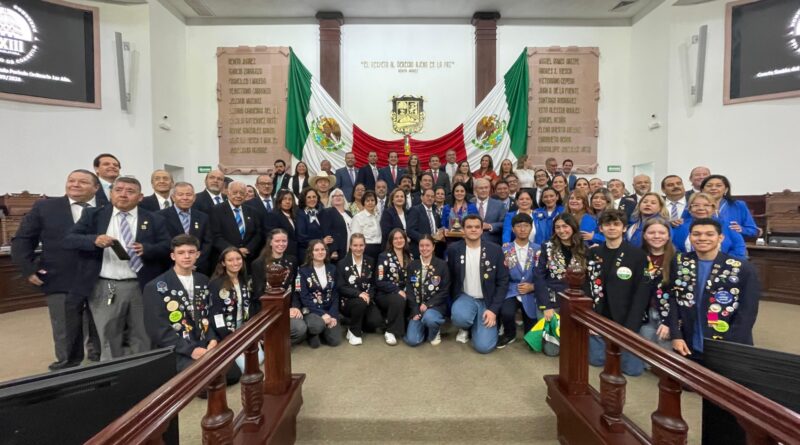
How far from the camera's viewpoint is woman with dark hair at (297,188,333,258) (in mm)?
3777

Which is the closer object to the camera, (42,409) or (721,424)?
(42,409)

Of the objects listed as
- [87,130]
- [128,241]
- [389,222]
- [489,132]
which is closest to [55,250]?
[128,241]

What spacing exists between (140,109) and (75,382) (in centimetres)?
674

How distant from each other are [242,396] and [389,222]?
253 cm

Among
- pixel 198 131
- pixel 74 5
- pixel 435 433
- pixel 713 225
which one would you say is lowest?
pixel 435 433

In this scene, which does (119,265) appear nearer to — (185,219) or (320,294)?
(185,219)

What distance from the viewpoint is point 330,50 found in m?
7.34

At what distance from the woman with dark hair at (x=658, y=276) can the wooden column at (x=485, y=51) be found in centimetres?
544

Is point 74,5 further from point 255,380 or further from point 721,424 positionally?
point 721,424

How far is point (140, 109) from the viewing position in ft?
21.0

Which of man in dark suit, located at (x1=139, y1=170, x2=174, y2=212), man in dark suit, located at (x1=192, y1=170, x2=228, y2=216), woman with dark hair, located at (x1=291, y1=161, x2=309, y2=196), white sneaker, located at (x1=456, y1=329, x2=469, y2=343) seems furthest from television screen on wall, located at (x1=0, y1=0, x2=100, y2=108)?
white sneaker, located at (x1=456, y1=329, x2=469, y2=343)

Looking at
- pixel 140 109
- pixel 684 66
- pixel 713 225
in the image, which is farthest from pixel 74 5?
pixel 684 66

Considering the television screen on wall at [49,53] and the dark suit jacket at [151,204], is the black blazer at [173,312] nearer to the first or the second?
the dark suit jacket at [151,204]

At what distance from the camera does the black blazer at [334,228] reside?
153 inches
